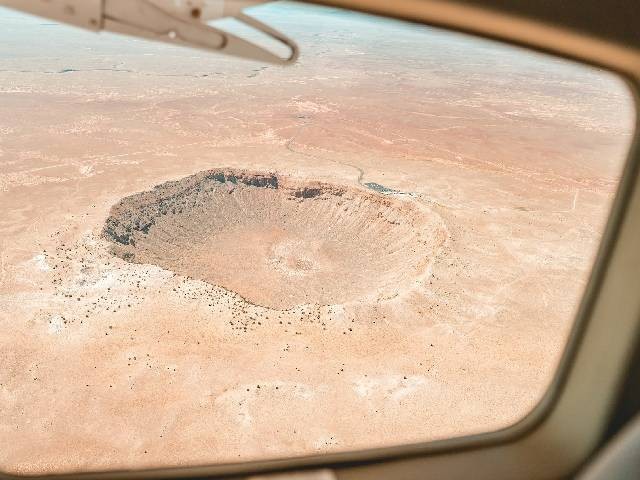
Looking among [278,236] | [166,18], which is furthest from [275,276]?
[166,18]

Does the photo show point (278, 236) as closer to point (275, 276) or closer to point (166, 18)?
point (275, 276)

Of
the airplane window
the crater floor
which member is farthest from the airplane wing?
the crater floor

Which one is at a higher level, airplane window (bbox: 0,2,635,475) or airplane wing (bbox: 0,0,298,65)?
airplane wing (bbox: 0,0,298,65)

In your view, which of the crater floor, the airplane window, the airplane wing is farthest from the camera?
the crater floor

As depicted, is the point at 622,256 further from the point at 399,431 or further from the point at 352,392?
the point at 352,392

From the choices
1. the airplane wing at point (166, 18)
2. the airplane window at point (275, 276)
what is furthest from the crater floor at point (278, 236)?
the airplane wing at point (166, 18)

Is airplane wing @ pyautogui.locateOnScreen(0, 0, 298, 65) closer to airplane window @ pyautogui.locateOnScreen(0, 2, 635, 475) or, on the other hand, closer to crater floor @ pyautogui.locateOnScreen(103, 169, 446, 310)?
airplane window @ pyautogui.locateOnScreen(0, 2, 635, 475)

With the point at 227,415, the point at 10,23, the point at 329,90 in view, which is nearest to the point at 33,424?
the point at 227,415

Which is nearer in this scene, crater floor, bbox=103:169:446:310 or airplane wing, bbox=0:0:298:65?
airplane wing, bbox=0:0:298:65
